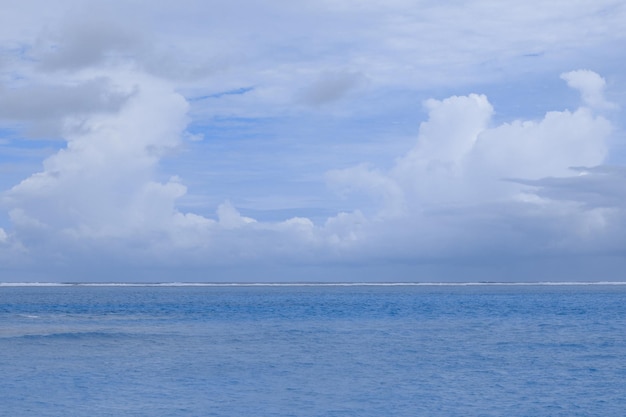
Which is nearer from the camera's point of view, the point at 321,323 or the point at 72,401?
the point at 72,401

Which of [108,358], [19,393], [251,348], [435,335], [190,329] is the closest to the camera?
[19,393]

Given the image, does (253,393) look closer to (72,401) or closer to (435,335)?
(72,401)

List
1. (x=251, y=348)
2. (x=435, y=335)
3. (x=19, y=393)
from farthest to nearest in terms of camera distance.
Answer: (x=435, y=335) → (x=251, y=348) → (x=19, y=393)

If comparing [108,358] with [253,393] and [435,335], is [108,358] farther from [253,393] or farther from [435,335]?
[435,335]

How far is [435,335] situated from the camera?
194ft

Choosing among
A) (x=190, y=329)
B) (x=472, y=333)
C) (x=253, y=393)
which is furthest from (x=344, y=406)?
(x=190, y=329)

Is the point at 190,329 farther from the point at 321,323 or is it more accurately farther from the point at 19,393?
the point at 19,393

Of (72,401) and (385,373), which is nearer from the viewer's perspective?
(72,401)

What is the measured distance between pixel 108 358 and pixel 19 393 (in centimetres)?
1156

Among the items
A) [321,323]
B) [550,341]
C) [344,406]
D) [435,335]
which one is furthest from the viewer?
[321,323]

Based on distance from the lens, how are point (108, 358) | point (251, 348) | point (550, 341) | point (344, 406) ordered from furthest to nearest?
point (550, 341) → point (251, 348) → point (108, 358) → point (344, 406)

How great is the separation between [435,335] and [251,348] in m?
16.4

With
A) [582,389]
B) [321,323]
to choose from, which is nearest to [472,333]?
[321,323]

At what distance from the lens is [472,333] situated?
6116cm
